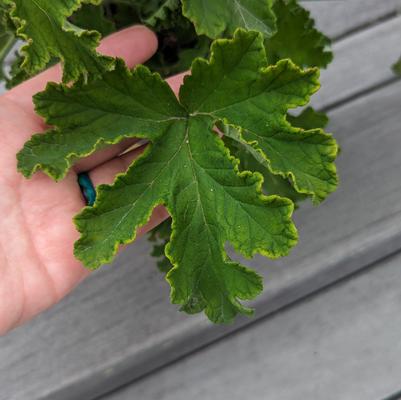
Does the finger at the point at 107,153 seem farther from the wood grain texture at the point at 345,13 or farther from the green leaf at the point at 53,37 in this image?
the wood grain texture at the point at 345,13

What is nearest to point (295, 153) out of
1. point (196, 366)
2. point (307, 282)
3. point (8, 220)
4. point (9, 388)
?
point (8, 220)

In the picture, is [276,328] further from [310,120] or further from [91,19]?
[91,19]

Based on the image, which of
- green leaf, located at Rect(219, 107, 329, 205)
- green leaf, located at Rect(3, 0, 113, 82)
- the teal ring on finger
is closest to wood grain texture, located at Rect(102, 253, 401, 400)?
green leaf, located at Rect(219, 107, 329, 205)

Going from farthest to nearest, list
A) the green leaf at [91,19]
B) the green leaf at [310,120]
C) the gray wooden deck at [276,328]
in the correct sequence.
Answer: the gray wooden deck at [276,328] → the green leaf at [310,120] → the green leaf at [91,19]

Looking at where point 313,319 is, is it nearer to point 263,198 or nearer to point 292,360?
point 292,360

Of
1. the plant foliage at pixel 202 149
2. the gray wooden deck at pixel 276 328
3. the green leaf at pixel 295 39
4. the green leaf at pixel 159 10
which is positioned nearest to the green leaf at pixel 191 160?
the plant foliage at pixel 202 149

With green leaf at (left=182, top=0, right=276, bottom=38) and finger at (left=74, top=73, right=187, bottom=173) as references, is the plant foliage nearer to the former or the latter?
green leaf at (left=182, top=0, right=276, bottom=38)
